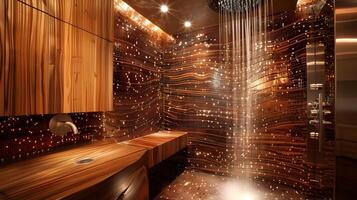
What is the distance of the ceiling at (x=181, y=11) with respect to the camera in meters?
2.14

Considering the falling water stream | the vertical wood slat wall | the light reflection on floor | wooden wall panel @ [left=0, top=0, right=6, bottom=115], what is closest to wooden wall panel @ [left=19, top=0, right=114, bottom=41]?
the vertical wood slat wall

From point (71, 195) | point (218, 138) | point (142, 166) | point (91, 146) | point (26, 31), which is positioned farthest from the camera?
point (218, 138)

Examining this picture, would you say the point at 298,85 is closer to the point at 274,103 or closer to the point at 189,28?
the point at 274,103

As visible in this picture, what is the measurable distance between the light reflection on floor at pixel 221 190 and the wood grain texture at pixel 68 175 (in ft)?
3.30

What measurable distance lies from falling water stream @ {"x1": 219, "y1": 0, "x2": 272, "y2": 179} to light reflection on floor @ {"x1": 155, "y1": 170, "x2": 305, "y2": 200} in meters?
0.21

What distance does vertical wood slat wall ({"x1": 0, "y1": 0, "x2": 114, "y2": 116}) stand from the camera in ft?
3.19

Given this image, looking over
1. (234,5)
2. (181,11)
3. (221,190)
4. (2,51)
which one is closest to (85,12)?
(2,51)

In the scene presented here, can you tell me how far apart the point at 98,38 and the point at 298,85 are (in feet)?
7.09

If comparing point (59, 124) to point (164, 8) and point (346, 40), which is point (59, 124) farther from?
point (346, 40)

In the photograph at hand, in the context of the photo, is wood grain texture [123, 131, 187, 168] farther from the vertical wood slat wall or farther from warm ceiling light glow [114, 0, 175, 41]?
warm ceiling light glow [114, 0, 175, 41]

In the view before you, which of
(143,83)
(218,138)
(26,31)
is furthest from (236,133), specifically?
(26,31)

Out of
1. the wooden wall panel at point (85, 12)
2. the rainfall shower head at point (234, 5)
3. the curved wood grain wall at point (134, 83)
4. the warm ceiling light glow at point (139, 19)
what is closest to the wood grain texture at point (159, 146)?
the curved wood grain wall at point (134, 83)

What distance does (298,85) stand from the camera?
227cm

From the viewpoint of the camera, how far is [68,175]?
104cm
